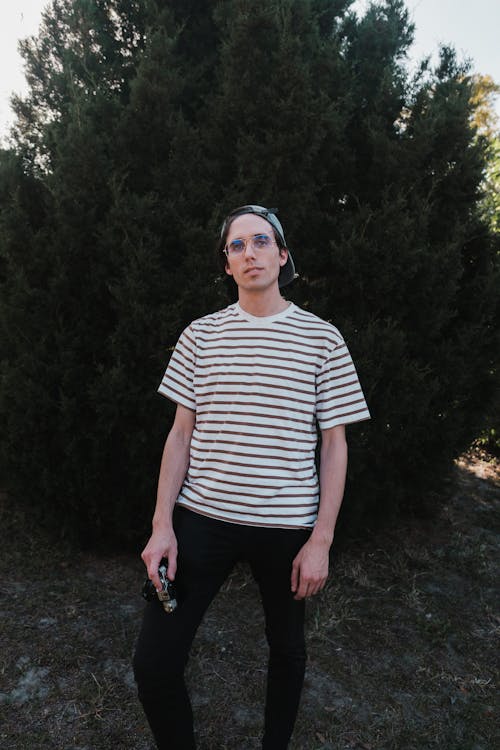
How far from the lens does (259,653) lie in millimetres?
2836

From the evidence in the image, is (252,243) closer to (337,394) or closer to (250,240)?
(250,240)

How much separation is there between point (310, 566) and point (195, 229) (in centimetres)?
192

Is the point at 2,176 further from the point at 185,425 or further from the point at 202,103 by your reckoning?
the point at 185,425

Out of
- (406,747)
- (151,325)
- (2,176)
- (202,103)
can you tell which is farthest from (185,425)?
Result: (202,103)

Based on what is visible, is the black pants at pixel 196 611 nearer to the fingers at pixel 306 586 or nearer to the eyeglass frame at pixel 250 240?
the fingers at pixel 306 586

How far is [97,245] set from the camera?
3.15 meters

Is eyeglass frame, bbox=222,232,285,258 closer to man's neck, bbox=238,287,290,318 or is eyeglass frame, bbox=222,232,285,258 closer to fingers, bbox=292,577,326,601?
man's neck, bbox=238,287,290,318

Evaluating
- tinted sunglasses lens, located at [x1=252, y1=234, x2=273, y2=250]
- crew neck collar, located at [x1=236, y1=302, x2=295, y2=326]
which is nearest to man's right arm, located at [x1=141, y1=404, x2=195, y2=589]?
crew neck collar, located at [x1=236, y1=302, x2=295, y2=326]

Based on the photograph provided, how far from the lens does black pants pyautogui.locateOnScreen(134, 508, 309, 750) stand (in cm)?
162

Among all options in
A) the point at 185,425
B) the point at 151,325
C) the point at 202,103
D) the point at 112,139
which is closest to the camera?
the point at 185,425

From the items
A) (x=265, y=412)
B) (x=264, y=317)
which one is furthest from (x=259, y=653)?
(x=264, y=317)

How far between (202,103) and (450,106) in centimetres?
151

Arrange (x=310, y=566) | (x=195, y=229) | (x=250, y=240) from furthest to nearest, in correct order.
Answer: (x=195, y=229), (x=250, y=240), (x=310, y=566)

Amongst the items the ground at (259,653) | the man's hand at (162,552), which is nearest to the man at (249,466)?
the man's hand at (162,552)
